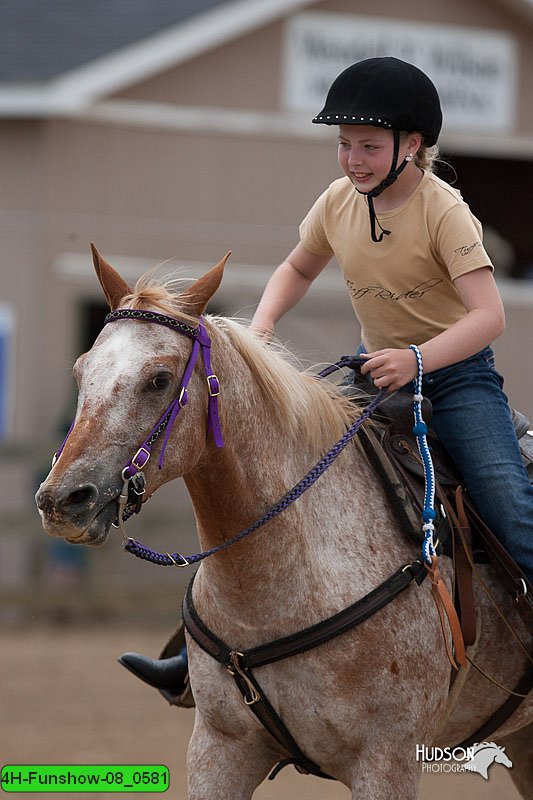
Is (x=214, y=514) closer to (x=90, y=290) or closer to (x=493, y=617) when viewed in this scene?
(x=493, y=617)

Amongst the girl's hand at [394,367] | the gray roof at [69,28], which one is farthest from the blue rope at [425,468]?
the gray roof at [69,28]

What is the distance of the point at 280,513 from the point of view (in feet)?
11.0

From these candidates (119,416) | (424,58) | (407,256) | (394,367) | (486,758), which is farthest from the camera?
(424,58)

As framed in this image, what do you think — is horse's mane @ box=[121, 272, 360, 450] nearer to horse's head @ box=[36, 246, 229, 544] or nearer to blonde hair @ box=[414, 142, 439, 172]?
horse's head @ box=[36, 246, 229, 544]

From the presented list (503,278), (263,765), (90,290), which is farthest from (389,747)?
(503,278)

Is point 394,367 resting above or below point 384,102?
below

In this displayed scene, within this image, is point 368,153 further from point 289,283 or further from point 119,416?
point 119,416

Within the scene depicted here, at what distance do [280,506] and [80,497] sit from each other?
68 centimetres

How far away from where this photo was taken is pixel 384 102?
11.4ft

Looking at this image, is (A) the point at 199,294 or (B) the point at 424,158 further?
(B) the point at 424,158

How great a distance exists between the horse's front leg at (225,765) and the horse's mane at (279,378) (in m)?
0.87

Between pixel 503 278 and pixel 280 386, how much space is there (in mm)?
9914

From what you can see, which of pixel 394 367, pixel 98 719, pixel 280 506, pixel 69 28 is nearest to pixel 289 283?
pixel 394 367

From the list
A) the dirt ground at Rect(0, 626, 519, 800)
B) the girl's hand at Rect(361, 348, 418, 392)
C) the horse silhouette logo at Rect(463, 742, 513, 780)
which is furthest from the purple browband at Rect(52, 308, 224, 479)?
the dirt ground at Rect(0, 626, 519, 800)
